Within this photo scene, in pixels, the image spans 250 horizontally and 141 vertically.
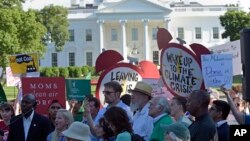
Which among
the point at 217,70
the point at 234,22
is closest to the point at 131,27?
the point at 234,22

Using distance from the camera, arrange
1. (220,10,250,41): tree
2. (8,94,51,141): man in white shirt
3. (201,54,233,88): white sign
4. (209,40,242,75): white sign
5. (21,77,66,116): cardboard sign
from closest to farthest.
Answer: (8,94,51,141): man in white shirt → (201,54,233,88): white sign → (21,77,66,116): cardboard sign → (209,40,242,75): white sign → (220,10,250,41): tree

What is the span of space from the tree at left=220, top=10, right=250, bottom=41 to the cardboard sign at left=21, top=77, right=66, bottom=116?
61802 mm

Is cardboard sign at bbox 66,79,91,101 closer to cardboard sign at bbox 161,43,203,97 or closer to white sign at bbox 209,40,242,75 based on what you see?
cardboard sign at bbox 161,43,203,97

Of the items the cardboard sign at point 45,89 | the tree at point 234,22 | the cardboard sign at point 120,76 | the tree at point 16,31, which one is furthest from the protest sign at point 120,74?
the tree at point 234,22

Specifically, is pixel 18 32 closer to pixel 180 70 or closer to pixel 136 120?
pixel 180 70

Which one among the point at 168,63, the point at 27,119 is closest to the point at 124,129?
the point at 27,119

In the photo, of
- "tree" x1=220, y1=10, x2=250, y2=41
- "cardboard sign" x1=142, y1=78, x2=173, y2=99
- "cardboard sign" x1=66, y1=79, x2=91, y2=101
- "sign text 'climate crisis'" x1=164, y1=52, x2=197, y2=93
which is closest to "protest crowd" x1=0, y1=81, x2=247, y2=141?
"sign text 'climate crisis'" x1=164, y1=52, x2=197, y2=93

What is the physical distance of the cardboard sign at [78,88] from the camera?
424 inches

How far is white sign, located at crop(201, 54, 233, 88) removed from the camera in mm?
8344

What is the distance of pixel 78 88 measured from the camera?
10.9m

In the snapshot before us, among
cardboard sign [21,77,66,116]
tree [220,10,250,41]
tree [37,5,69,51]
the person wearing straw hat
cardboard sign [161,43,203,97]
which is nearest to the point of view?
the person wearing straw hat

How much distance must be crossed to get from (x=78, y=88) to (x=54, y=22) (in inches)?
2289

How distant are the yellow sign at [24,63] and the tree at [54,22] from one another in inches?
2143

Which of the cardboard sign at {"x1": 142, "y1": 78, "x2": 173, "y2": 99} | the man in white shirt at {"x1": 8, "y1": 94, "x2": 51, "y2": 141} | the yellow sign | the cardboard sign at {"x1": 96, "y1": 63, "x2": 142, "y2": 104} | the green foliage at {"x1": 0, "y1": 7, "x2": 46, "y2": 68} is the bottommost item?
the man in white shirt at {"x1": 8, "y1": 94, "x2": 51, "y2": 141}
